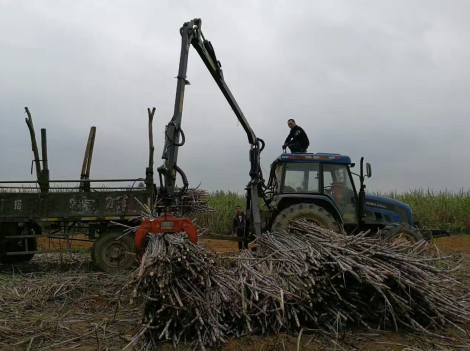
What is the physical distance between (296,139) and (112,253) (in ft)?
14.3

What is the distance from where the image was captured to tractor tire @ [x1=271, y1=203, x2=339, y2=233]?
25.7 feet

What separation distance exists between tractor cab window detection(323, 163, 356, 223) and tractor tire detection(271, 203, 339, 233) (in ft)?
2.15

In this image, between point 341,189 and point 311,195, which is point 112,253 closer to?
point 311,195

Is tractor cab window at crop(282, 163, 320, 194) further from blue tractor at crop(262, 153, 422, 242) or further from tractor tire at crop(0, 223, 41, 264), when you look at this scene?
tractor tire at crop(0, 223, 41, 264)

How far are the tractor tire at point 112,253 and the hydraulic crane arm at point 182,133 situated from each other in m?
2.46

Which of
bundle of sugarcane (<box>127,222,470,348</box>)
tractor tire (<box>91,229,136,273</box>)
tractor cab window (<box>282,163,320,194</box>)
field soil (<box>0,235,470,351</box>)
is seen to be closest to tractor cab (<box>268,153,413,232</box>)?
tractor cab window (<box>282,163,320,194</box>)

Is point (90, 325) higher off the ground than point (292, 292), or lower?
lower

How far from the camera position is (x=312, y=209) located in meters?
7.93

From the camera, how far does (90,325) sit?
5082 millimetres

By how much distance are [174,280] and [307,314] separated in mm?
1424

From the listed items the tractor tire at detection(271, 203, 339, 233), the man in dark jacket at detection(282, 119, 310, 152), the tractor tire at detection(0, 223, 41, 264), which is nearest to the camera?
the tractor tire at detection(271, 203, 339, 233)

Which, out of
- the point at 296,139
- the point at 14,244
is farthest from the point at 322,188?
the point at 14,244

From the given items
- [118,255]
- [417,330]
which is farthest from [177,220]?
[118,255]

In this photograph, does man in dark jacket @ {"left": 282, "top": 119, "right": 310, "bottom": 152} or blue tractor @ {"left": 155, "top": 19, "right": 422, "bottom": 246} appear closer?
blue tractor @ {"left": 155, "top": 19, "right": 422, "bottom": 246}
